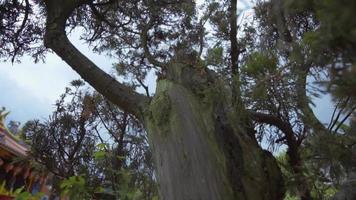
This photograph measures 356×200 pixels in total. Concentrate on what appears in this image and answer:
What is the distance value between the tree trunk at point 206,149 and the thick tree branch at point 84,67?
1.67 feet

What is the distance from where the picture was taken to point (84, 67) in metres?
3.83

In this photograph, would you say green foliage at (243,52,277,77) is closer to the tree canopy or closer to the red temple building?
the tree canopy

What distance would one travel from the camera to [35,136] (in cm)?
654

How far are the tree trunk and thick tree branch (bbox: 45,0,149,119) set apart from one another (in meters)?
0.51

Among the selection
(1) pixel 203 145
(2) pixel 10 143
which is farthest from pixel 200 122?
(2) pixel 10 143

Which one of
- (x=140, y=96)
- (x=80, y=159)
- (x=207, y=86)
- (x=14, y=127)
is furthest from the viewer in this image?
(x=14, y=127)

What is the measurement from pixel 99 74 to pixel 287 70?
2045 millimetres

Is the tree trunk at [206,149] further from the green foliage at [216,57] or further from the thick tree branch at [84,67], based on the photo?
the thick tree branch at [84,67]

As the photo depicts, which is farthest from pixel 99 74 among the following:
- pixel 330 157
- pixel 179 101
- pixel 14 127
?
pixel 14 127

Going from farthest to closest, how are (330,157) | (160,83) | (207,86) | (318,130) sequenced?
(160,83) → (207,86) → (318,130) → (330,157)

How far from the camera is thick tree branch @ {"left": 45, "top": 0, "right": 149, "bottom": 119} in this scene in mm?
3494

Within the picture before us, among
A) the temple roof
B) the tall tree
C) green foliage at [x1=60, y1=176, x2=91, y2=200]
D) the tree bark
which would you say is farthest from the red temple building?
the tree bark

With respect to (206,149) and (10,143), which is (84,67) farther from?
(10,143)

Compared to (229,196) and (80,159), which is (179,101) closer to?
(229,196)
